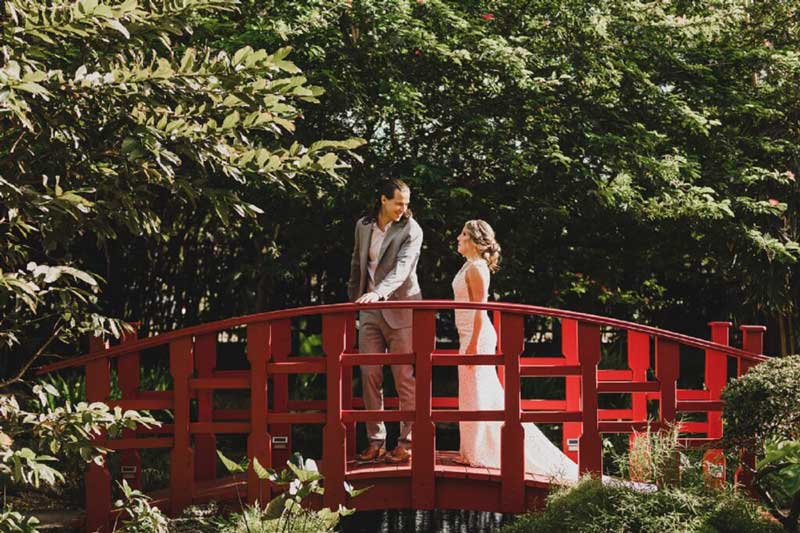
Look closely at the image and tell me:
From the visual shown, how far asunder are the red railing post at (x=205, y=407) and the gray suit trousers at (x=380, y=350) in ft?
3.49

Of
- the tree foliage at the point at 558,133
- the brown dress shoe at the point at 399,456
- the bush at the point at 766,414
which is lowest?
the brown dress shoe at the point at 399,456

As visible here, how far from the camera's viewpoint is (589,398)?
697 cm

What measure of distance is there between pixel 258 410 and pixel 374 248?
131 cm

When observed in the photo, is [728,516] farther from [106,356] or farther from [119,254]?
[119,254]

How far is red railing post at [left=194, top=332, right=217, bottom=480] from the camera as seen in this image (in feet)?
24.7

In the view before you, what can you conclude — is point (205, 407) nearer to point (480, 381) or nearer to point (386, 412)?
point (386, 412)

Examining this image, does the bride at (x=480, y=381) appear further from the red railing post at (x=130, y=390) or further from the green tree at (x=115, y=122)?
the red railing post at (x=130, y=390)

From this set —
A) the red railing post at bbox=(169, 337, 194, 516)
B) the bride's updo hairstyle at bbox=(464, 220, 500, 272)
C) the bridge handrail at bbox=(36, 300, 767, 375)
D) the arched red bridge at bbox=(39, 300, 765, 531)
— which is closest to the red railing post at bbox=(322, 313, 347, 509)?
the arched red bridge at bbox=(39, 300, 765, 531)

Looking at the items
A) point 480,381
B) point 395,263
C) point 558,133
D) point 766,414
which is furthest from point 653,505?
point 558,133

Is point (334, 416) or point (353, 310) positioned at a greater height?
point (353, 310)

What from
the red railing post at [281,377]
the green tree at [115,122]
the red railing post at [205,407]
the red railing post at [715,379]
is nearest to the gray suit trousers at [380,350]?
the red railing post at [281,377]

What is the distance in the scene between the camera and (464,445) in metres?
7.48

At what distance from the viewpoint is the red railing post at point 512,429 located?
22.6 feet

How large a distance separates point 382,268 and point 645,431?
2.00 m
